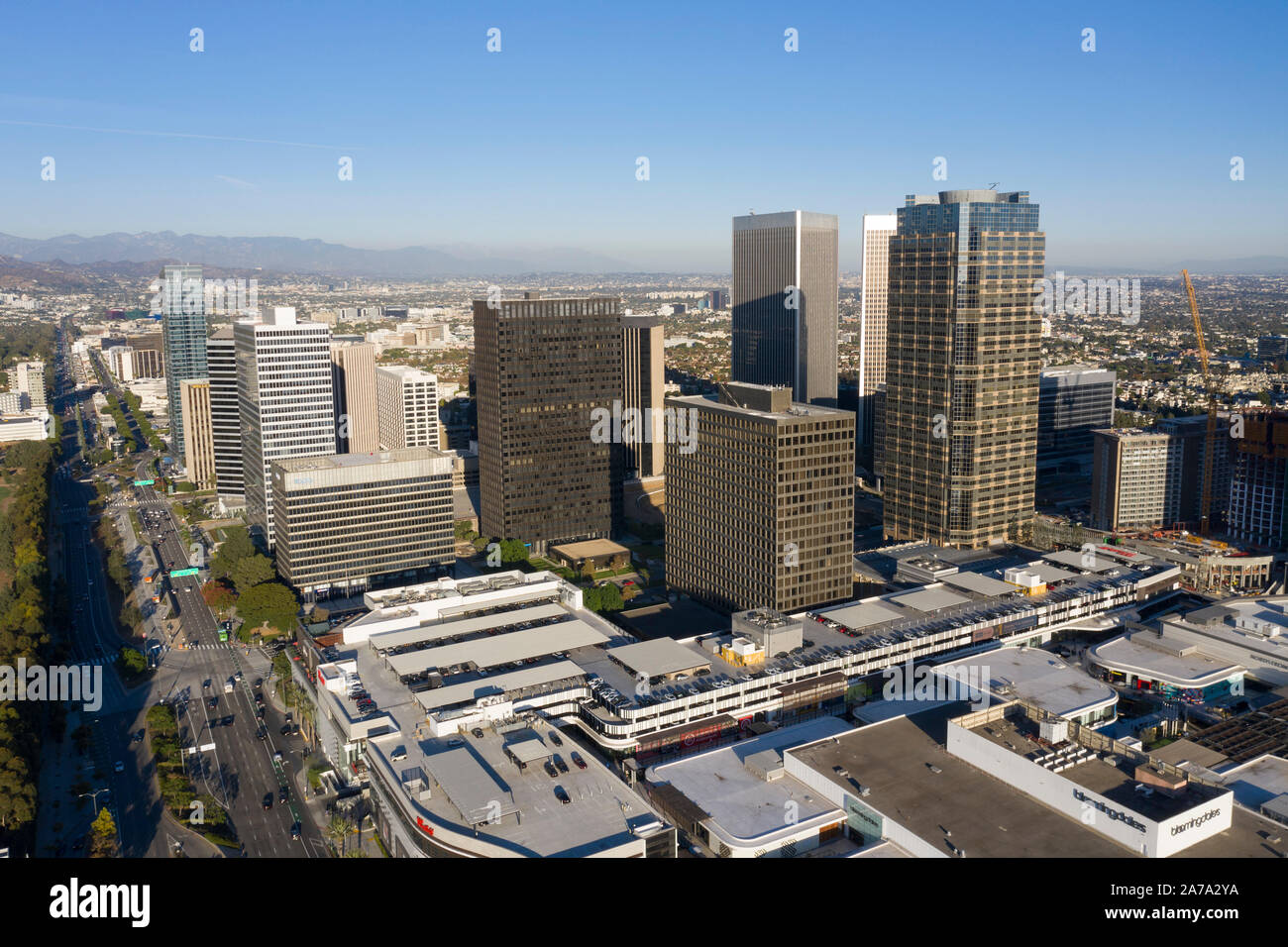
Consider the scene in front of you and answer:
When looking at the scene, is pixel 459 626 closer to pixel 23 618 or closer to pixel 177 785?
pixel 177 785

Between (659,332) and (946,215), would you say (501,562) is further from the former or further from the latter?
(946,215)

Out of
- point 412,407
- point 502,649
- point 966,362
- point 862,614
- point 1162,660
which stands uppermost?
point 966,362

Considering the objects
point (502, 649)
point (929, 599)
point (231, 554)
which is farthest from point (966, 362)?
point (231, 554)

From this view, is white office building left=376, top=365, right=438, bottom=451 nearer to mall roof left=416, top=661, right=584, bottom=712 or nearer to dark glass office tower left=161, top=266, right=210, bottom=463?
dark glass office tower left=161, top=266, right=210, bottom=463

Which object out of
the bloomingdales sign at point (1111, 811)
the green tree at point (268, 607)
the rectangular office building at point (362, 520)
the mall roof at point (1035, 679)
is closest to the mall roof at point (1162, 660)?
the mall roof at point (1035, 679)

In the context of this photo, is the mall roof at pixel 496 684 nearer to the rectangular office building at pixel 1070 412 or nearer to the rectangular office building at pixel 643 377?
A: the rectangular office building at pixel 643 377

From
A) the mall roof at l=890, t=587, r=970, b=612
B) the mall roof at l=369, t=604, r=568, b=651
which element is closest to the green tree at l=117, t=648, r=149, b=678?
the mall roof at l=369, t=604, r=568, b=651
